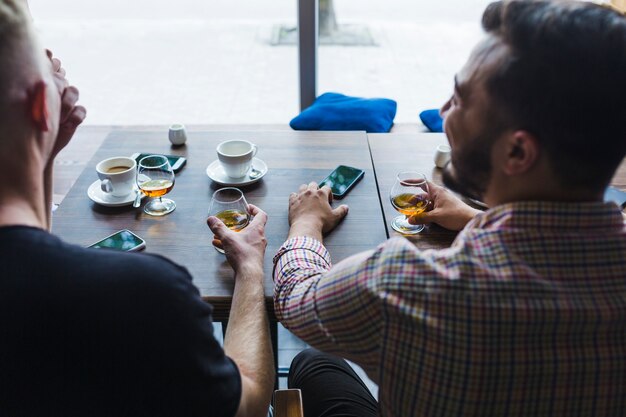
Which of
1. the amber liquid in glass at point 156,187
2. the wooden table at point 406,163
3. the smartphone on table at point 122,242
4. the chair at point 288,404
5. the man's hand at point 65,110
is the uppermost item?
the man's hand at point 65,110

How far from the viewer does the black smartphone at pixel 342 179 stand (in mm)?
1515

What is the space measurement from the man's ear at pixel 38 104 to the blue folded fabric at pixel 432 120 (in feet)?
6.55

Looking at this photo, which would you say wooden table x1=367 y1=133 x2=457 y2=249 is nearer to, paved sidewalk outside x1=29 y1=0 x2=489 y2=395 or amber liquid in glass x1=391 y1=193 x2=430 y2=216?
amber liquid in glass x1=391 y1=193 x2=430 y2=216

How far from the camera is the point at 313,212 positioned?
53.0 inches

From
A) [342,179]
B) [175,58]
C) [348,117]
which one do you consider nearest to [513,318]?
[342,179]

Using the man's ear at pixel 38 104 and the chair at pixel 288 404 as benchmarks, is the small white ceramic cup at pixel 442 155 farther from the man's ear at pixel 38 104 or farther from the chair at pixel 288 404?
the man's ear at pixel 38 104

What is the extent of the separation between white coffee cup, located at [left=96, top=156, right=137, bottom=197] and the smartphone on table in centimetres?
17

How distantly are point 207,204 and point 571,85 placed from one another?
100cm

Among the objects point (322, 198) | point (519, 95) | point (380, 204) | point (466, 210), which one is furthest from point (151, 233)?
point (519, 95)

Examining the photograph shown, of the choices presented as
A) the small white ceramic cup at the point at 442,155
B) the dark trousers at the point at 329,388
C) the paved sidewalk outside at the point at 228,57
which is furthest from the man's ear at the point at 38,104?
the paved sidewalk outside at the point at 228,57

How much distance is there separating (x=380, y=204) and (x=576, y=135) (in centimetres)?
77

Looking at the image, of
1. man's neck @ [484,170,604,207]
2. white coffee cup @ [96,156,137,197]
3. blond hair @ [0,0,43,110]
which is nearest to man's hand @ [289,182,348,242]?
white coffee cup @ [96,156,137,197]

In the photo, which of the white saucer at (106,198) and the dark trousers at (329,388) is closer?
the dark trousers at (329,388)

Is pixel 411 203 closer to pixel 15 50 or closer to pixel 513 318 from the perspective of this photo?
pixel 513 318
